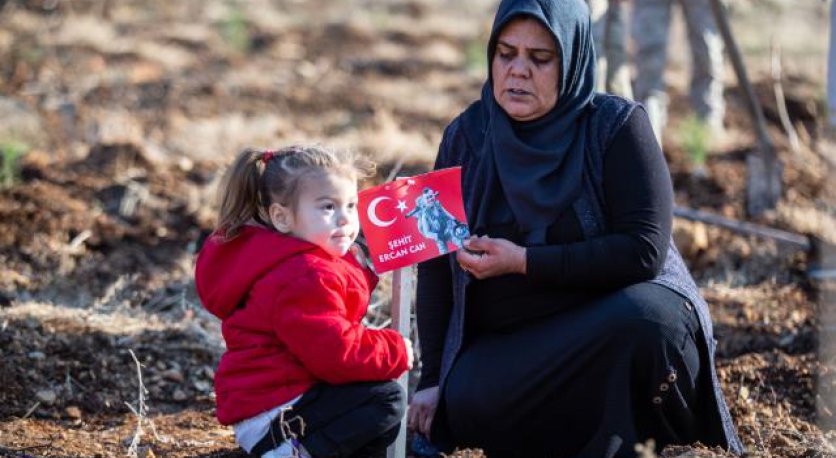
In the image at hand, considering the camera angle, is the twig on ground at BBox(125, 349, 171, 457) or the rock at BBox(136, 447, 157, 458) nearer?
the twig on ground at BBox(125, 349, 171, 457)

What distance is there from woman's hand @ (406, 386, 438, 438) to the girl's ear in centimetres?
78

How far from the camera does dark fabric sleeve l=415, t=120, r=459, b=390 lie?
3.42m

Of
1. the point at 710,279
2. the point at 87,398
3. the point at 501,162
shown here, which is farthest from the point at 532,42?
the point at 710,279

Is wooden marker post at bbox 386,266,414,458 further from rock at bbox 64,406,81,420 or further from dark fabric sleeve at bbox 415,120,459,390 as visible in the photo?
rock at bbox 64,406,81,420

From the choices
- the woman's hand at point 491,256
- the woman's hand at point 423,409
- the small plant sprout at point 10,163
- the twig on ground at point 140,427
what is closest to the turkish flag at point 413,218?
the woman's hand at point 491,256

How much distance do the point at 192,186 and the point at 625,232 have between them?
4.14m

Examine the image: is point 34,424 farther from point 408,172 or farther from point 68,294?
point 408,172

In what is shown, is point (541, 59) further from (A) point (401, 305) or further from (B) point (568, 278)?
(A) point (401, 305)

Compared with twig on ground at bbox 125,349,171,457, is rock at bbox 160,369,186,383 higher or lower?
lower

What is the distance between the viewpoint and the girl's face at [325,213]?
2.90 metres

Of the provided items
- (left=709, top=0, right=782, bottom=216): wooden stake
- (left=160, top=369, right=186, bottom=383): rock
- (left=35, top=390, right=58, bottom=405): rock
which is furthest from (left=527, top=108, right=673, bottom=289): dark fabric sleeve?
(left=709, top=0, right=782, bottom=216): wooden stake

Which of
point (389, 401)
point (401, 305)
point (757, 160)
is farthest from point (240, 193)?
point (757, 160)

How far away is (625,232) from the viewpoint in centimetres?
311

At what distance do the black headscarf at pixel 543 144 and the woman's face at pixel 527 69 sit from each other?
0.03m
